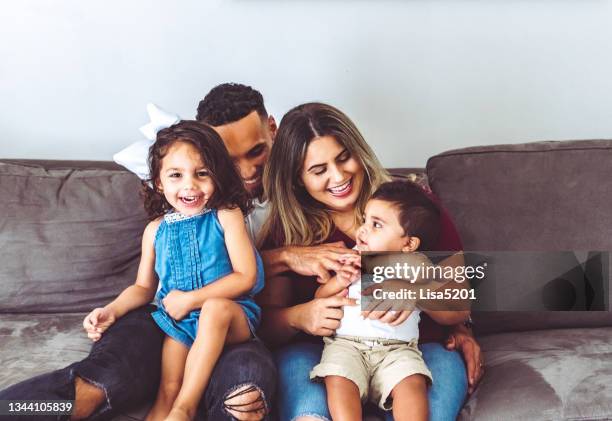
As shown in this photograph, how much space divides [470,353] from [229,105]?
83cm

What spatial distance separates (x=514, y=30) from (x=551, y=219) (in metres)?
0.71

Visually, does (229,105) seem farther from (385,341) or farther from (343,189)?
(385,341)

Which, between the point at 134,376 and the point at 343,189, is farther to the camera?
the point at 343,189

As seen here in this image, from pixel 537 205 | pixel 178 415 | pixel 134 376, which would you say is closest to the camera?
pixel 178 415

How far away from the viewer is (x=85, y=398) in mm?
1339

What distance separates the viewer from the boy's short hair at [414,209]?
144 cm

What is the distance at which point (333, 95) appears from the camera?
7.16ft

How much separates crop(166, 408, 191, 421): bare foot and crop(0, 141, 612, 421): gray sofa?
51 cm

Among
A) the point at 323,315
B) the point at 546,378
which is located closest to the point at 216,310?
the point at 323,315

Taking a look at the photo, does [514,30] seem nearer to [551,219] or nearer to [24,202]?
[551,219]

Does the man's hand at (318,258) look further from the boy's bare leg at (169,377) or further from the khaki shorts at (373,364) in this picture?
the boy's bare leg at (169,377)

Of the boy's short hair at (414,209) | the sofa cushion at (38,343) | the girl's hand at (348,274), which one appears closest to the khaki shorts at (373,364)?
the girl's hand at (348,274)

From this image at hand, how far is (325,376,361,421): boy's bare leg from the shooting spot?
4.34 ft

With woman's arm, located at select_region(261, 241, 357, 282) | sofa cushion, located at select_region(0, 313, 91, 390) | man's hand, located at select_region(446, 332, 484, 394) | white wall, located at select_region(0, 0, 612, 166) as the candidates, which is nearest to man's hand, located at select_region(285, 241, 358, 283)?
woman's arm, located at select_region(261, 241, 357, 282)
